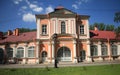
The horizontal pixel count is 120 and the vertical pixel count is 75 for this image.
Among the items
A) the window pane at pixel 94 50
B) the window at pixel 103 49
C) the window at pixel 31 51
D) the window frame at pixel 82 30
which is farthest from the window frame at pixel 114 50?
the window at pixel 31 51

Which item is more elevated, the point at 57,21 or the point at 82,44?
the point at 57,21

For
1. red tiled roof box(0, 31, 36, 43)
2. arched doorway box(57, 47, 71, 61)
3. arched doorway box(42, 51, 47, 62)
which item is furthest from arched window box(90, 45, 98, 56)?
red tiled roof box(0, 31, 36, 43)

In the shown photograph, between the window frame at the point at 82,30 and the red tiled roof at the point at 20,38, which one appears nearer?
the window frame at the point at 82,30

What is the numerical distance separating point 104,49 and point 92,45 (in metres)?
2.88

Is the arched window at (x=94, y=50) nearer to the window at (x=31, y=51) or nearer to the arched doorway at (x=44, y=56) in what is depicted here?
the arched doorway at (x=44, y=56)

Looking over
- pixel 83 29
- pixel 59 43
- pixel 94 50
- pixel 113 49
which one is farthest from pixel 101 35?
pixel 59 43

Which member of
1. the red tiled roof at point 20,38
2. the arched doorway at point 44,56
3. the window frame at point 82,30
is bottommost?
the arched doorway at point 44,56

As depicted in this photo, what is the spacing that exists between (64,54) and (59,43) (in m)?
2.13

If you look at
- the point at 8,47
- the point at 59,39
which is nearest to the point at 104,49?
the point at 59,39

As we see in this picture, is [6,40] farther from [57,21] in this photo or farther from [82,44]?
[82,44]

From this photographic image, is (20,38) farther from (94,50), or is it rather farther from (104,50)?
(104,50)

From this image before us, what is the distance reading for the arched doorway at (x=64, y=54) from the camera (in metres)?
28.2

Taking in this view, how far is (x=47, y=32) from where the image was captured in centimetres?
2870

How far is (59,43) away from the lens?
91.9 feet
